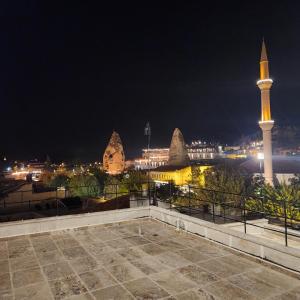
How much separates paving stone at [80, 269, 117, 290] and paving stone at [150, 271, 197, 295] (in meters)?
0.76

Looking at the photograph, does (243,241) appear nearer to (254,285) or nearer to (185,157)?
(254,285)

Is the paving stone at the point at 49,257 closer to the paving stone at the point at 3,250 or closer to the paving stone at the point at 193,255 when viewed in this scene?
the paving stone at the point at 3,250

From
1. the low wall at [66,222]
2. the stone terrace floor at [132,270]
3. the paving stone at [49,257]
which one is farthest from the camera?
the low wall at [66,222]

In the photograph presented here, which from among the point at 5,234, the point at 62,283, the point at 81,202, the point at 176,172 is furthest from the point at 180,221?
the point at 176,172

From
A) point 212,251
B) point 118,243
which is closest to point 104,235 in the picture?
point 118,243

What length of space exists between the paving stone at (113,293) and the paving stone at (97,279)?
148 millimetres

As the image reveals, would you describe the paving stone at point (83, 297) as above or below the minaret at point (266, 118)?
below

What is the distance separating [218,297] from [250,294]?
0.51 metres

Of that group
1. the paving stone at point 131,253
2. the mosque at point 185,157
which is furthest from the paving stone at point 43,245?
the mosque at point 185,157

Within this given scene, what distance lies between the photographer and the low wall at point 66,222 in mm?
8031

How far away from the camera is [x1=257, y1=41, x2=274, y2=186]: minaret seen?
33594 mm

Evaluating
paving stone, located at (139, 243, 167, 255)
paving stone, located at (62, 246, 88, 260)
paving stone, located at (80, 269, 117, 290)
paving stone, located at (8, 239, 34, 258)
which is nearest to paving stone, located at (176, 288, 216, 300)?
paving stone, located at (80, 269, 117, 290)

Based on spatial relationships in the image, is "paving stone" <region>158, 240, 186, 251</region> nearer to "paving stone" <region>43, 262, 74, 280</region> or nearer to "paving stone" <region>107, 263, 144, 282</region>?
"paving stone" <region>107, 263, 144, 282</region>

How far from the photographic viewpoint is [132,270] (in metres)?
5.44
